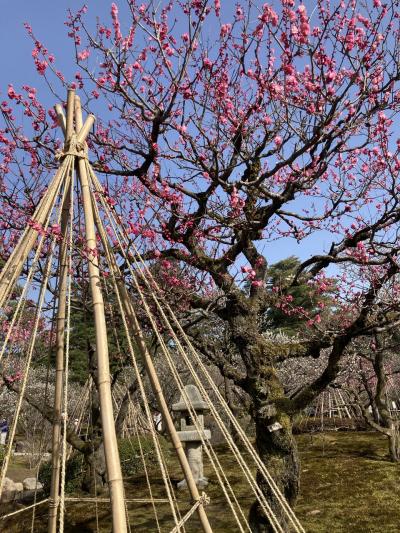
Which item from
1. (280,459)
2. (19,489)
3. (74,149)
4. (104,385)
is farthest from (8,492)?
(104,385)

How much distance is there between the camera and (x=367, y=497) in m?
8.26

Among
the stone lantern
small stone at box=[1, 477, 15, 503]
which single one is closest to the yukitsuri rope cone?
the stone lantern

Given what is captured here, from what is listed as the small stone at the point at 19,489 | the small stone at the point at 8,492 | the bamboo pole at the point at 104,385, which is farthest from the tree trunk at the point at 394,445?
the small stone at the point at 19,489

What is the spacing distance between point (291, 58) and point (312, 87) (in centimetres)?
47

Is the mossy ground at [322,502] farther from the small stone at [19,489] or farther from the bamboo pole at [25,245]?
the bamboo pole at [25,245]

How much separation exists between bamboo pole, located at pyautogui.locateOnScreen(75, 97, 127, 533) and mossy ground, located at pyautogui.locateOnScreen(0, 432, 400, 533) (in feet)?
16.8

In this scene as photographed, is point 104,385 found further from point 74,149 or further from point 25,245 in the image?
point 74,149

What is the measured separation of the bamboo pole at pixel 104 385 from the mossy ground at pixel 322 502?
513 centimetres

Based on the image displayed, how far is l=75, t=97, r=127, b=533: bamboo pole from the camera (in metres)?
2.71

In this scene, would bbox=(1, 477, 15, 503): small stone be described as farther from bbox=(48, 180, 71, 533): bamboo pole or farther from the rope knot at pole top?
the rope knot at pole top

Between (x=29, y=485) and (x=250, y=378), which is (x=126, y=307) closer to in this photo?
(x=250, y=378)

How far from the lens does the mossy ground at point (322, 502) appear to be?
23.7ft

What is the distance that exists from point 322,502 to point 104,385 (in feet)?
22.2

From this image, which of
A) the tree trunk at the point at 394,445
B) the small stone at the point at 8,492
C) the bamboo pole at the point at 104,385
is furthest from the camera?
the small stone at the point at 8,492
